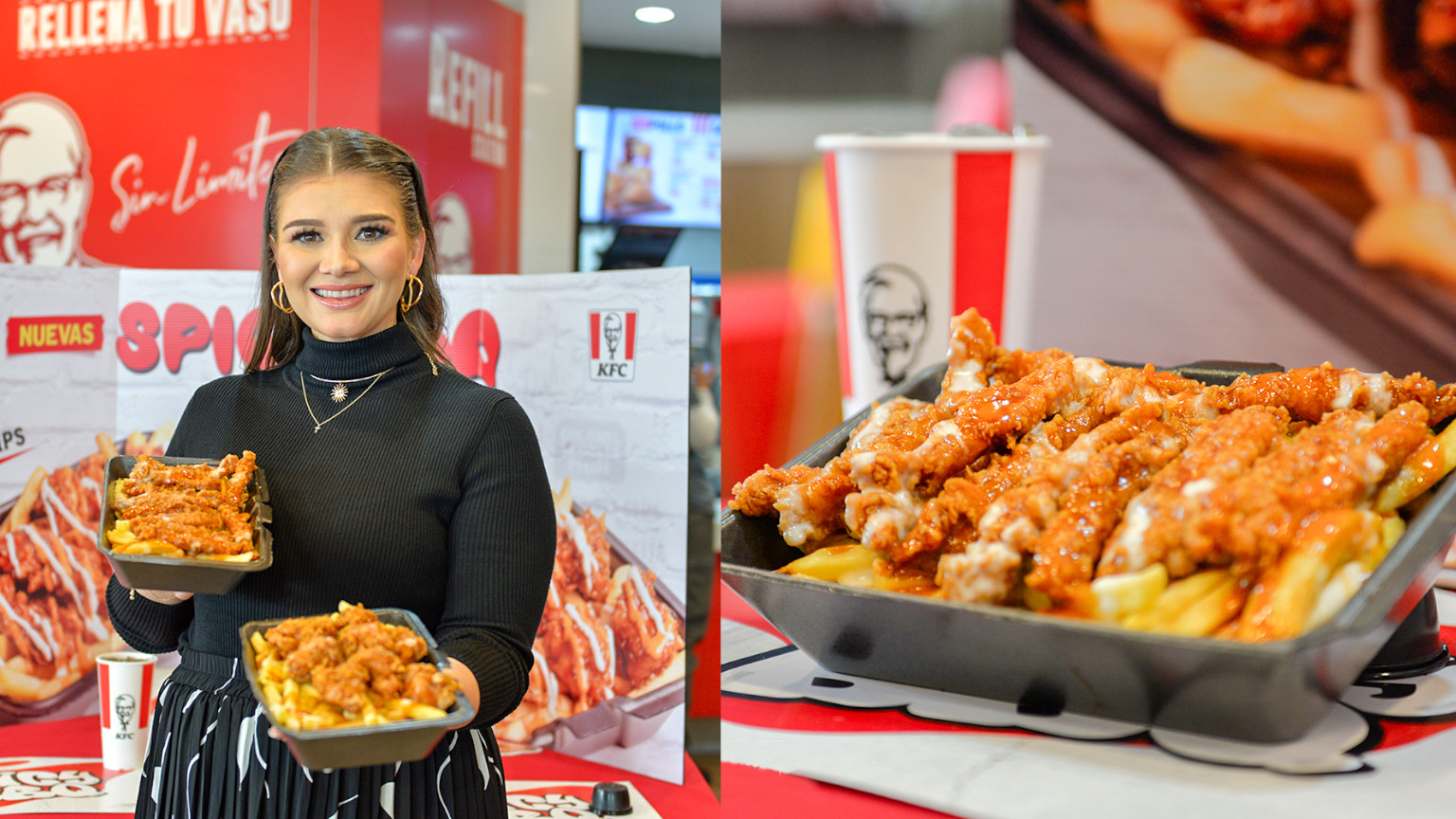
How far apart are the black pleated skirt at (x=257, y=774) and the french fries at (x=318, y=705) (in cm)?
34

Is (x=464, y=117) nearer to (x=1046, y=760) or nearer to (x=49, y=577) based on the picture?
(x=49, y=577)

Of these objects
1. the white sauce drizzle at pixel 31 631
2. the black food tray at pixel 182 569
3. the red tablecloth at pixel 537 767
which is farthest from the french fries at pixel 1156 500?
the white sauce drizzle at pixel 31 631

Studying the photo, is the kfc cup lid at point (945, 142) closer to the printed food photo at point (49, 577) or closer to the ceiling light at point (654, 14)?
the ceiling light at point (654, 14)

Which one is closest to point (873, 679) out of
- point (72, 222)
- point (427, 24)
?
point (427, 24)

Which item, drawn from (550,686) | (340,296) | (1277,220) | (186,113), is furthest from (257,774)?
(1277,220)

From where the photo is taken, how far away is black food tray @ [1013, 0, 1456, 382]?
264 centimetres

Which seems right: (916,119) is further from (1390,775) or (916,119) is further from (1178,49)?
(1390,775)

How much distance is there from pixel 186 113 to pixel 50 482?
115 centimetres

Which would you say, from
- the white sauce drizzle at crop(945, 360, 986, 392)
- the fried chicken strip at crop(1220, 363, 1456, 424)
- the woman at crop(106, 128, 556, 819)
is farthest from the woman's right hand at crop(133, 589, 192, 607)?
the fried chicken strip at crop(1220, 363, 1456, 424)

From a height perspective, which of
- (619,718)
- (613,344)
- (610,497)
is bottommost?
(619,718)

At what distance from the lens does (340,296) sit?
1.35 meters

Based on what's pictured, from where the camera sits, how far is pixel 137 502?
1197mm

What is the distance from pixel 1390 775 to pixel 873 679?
1.10 feet

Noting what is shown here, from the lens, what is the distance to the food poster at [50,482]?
3.02 meters
